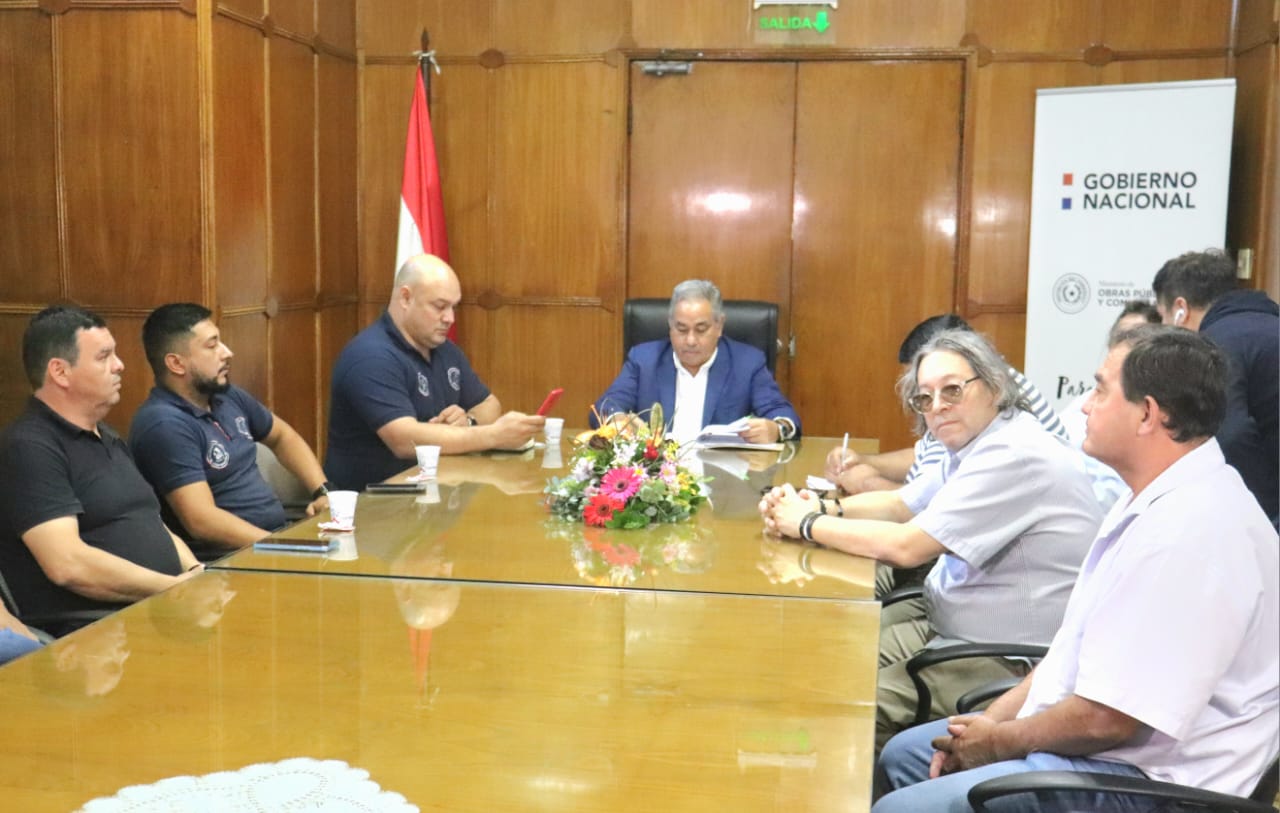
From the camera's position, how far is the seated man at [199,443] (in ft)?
11.7

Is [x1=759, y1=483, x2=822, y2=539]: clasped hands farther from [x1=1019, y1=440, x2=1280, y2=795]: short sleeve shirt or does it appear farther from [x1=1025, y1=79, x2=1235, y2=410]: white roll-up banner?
[x1=1025, y1=79, x2=1235, y2=410]: white roll-up banner

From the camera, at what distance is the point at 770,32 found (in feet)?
20.1

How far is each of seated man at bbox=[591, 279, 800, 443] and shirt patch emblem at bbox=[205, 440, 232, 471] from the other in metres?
1.42

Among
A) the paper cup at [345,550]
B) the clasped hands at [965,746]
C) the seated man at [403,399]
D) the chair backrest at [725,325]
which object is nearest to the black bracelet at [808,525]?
the clasped hands at [965,746]

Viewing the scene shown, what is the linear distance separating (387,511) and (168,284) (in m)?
2.05

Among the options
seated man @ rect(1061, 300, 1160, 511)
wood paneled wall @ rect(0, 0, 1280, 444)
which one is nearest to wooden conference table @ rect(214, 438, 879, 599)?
seated man @ rect(1061, 300, 1160, 511)

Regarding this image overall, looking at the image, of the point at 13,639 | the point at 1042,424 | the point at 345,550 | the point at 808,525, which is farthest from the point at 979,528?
the point at 13,639

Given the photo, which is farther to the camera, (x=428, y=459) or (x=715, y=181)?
(x=715, y=181)

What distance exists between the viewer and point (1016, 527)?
2.66m

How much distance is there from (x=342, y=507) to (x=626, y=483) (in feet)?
2.23

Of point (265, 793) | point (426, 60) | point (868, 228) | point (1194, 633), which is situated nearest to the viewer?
point (265, 793)

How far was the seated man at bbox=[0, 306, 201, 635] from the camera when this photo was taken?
290 centimetres

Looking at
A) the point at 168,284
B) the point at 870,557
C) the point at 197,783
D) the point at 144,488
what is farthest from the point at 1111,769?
the point at 168,284

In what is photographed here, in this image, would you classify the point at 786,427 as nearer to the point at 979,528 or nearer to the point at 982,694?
the point at 979,528
